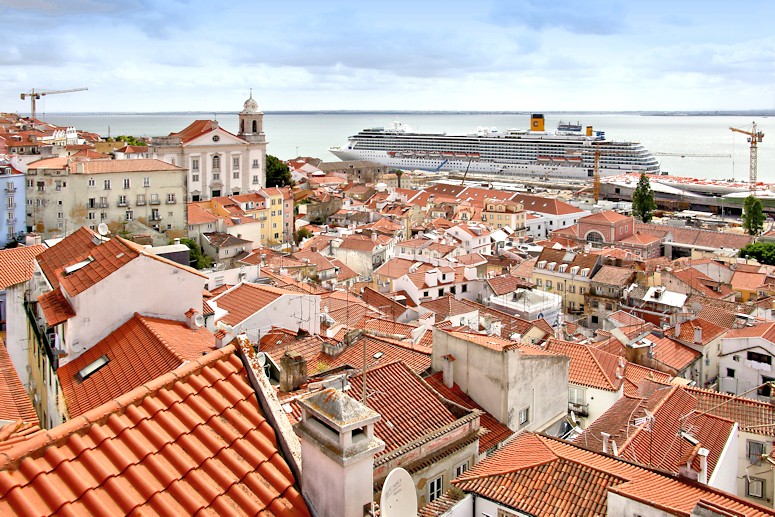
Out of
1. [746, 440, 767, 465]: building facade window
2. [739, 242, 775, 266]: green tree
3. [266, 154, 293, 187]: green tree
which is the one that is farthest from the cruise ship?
[746, 440, 767, 465]: building facade window

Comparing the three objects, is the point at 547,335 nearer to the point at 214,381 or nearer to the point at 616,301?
the point at 616,301

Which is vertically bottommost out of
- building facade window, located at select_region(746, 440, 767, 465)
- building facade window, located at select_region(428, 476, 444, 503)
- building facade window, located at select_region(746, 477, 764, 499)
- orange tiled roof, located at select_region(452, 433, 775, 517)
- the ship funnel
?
building facade window, located at select_region(746, 477, 764, 499)

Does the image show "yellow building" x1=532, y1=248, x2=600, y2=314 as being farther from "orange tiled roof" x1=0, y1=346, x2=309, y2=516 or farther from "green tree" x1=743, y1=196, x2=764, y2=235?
"orange tiled roof" x1=0, y1=346, x2=309, y2=516

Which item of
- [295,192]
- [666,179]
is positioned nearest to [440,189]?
[295,192]

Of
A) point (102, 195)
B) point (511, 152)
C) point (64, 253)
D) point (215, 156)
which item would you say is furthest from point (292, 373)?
point (511, 152)

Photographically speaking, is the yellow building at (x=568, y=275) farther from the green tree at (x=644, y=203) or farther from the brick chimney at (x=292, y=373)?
the green tree at (x=644, y=203)

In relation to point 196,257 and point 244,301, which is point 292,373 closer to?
point 244,301

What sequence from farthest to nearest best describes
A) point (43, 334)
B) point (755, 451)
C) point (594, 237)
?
point (594, 237), point (755, 451), point (43, 334)
